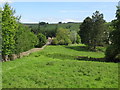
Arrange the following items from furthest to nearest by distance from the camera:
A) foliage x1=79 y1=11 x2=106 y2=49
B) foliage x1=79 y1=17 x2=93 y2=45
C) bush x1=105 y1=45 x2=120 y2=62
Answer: foliage x1=79 y1=17 x2=93 y2=45 → foliage x1=79 y1=11 x2=106 y2=49 → bush x1=105 y1=45 x2=120 y2=62

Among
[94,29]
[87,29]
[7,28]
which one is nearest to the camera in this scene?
[7,28]

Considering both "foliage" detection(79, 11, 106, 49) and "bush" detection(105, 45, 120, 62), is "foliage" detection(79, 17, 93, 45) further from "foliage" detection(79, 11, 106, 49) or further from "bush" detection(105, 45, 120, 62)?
"bush" detection(105, 45, 120, 62)

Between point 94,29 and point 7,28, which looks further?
point 94,29

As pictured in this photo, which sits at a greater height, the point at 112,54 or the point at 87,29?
the point at 87,29

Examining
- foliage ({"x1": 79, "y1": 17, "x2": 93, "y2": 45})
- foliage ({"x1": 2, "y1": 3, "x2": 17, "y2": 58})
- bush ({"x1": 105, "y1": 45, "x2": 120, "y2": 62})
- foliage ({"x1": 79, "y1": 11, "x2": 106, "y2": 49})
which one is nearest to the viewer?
foliage ({"x1": 2, "y1": 3, "x2": 17, "y2": 58})

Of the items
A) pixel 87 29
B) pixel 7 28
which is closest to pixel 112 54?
pixel 7 28

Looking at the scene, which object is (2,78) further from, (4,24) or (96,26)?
(96,26)

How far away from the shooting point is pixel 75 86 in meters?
12.5

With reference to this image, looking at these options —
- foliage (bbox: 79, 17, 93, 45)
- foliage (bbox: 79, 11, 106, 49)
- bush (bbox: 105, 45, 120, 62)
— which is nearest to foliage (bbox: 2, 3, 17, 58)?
bush (bbox: 105, 45, 120, 62)

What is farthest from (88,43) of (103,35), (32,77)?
(32,77)

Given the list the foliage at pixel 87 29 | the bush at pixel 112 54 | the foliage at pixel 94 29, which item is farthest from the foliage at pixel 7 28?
the foliage at pixel 87 29

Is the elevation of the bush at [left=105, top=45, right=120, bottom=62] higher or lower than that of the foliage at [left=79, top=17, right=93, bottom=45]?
lower

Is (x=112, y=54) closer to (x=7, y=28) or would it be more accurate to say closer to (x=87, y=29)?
(x=7, y=28)

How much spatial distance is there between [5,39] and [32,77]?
44.4 ft
